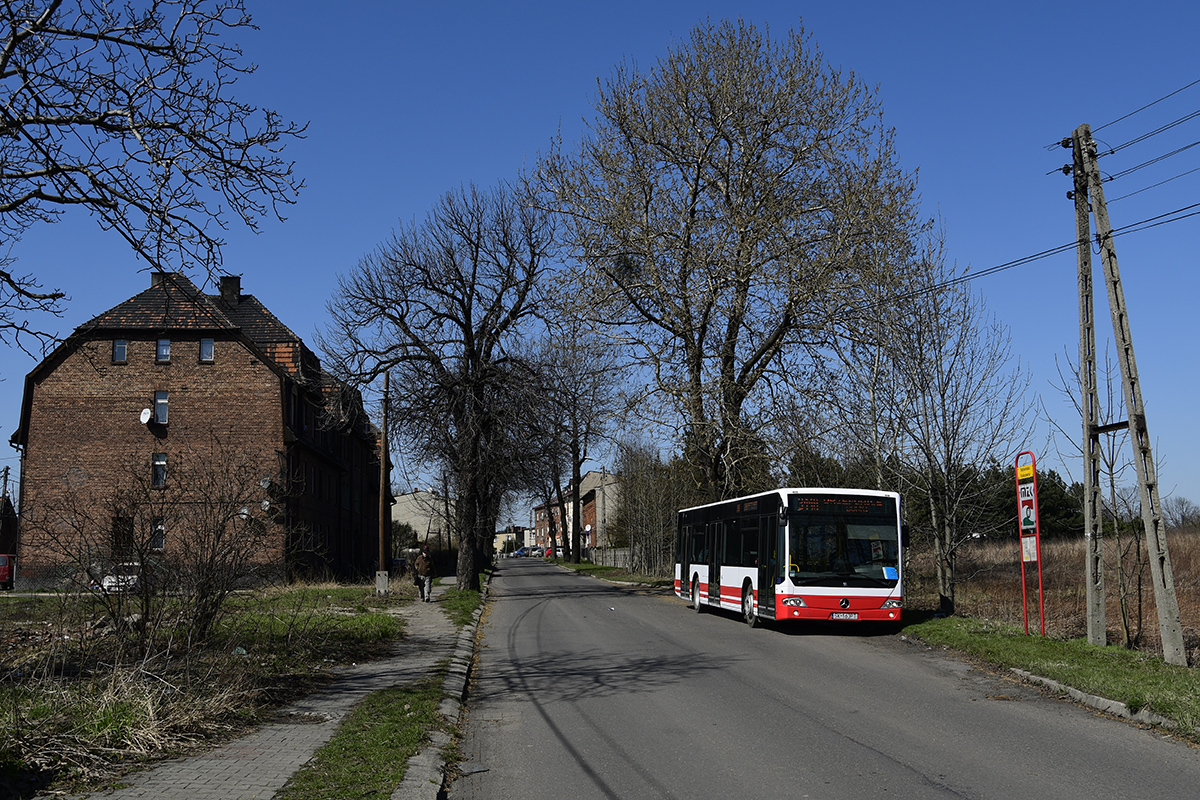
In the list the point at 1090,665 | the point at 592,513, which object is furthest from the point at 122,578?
the point at 592,513

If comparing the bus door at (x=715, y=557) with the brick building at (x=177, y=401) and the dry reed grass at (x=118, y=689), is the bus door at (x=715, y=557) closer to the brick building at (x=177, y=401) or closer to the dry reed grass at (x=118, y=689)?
the brick building at (x=177, y=401)

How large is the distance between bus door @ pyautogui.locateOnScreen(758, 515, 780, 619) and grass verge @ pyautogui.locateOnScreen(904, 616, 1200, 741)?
2.92m

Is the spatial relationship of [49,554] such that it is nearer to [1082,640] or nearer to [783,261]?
[1082,640]

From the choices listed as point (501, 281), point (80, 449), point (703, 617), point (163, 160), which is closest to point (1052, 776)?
point (163, 160)

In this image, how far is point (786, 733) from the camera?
8.70 metres

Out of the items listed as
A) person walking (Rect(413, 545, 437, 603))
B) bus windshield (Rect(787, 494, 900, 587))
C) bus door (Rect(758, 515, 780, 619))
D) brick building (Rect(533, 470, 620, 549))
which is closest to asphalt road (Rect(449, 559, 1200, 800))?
bus windshield (Rect(787, 494, 900, 587))

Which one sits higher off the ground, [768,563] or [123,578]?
[123,578]

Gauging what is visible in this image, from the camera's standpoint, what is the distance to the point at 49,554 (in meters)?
9.98

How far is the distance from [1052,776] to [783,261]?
1909 centimetres

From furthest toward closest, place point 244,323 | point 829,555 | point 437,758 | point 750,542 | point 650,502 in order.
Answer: point 650,502 < point 244,323 < point 750,542 < point 829,555 < point 437,758

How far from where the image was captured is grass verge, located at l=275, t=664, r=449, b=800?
251 inches

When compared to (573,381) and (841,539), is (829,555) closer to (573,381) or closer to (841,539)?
(841,539)

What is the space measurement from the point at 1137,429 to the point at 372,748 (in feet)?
35.0

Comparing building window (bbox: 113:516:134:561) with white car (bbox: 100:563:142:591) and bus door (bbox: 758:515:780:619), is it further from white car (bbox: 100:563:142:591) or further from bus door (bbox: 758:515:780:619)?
bus door (bbox: 758:515:780:619)
